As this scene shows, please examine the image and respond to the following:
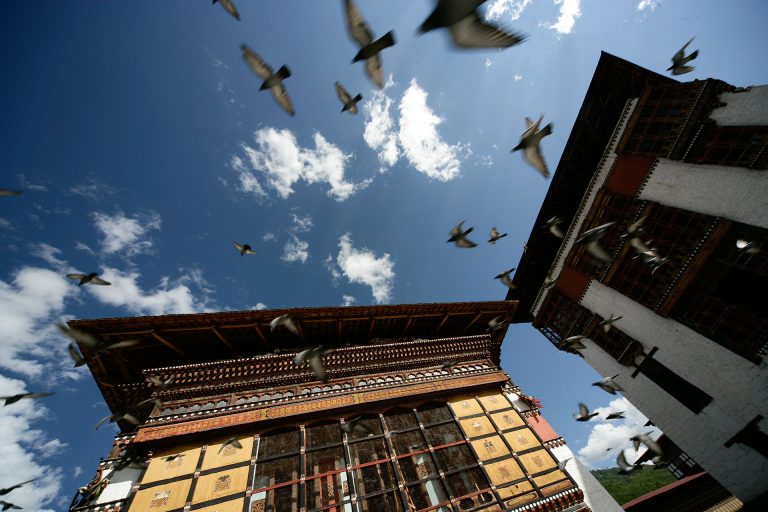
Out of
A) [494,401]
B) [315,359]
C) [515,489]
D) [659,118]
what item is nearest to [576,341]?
[494,401]

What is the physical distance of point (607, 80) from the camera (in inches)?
468

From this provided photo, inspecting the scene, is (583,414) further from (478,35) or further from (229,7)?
(229,7)

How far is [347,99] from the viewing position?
267 inches

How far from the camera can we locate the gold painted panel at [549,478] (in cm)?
735

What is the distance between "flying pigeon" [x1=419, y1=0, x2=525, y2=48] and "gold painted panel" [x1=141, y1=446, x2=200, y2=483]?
9.38 meters

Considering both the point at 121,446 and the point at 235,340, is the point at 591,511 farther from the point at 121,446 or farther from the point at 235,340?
the point at 121,446

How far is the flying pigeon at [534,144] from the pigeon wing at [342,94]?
4.01m

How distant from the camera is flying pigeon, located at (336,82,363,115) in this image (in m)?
6.58

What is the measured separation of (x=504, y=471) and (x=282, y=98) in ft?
35.4

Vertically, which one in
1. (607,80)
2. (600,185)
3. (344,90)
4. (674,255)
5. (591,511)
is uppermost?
(607,80)

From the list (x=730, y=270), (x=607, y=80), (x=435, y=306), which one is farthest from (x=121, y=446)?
(x=607, y=80)

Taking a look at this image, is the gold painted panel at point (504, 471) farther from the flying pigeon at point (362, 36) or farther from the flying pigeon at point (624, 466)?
the flying pigeon at point (362, 36)

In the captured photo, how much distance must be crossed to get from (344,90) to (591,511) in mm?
11882

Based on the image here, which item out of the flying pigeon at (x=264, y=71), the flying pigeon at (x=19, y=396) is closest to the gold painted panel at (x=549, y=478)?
the flying pigeon at (x=264, y=71)
